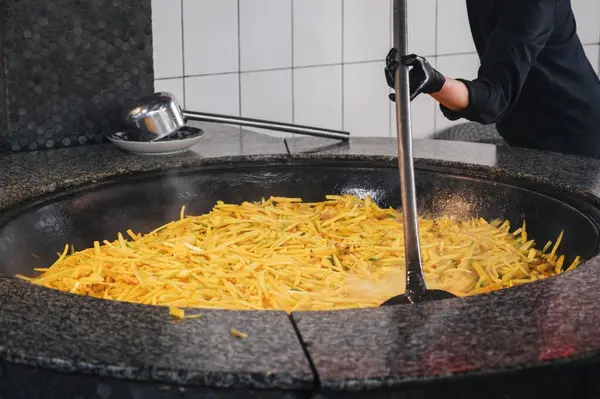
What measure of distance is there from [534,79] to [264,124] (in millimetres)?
1042

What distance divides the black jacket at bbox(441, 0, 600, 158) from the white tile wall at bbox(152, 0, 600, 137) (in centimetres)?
122

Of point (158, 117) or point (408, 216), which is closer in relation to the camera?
point (408, 216)

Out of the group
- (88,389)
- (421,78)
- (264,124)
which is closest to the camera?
(88,389)

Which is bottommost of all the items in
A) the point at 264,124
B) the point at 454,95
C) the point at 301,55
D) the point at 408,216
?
the point at 408,216

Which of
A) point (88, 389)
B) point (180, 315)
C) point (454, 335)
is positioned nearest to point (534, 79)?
→ point (454, 335)

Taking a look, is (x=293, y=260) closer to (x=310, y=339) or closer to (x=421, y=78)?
(x=421, y=78)

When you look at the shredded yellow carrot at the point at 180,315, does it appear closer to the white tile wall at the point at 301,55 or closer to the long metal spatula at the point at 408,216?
the long metal spatula at the point at 408,216

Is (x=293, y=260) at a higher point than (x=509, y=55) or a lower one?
lower

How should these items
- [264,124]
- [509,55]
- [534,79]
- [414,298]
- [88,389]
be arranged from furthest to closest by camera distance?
1. [534,79]
2. [264,124]
3. [509,55]
4. [414,298]
5. [88,389]

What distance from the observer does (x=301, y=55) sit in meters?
4.14

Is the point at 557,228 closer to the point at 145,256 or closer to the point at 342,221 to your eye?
the point at 342,221

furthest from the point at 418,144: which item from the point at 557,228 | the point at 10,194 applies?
the point at 10,194

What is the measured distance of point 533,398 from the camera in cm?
125

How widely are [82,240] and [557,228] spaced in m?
1.32
